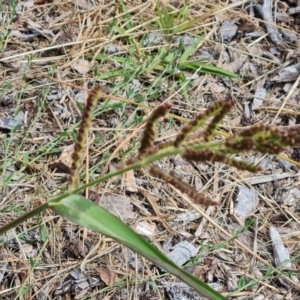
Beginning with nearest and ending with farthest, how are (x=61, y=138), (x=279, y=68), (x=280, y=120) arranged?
(x=61, y=138)
(x=280, y=120)
(x=279, y=68)

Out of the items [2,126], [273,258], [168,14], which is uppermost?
[168,14]

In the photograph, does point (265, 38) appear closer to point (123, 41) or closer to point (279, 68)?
point (279, 68)

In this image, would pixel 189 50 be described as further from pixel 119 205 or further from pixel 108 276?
pixel 108 276

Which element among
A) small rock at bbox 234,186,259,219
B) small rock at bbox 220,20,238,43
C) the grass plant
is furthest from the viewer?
small rock at bbox 220,20,238,43

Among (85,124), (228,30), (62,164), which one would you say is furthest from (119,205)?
(85,124)

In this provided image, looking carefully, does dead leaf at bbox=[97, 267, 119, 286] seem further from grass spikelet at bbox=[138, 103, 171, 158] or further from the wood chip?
grass spikelet at bbox=[138, 103, 171, 158]

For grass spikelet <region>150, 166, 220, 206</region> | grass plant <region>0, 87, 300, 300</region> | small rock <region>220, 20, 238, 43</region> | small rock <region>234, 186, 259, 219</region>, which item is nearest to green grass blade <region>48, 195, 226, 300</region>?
grass plant <region>0, 87, 300, 300</region>

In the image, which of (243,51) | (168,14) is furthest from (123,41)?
(243,51)
